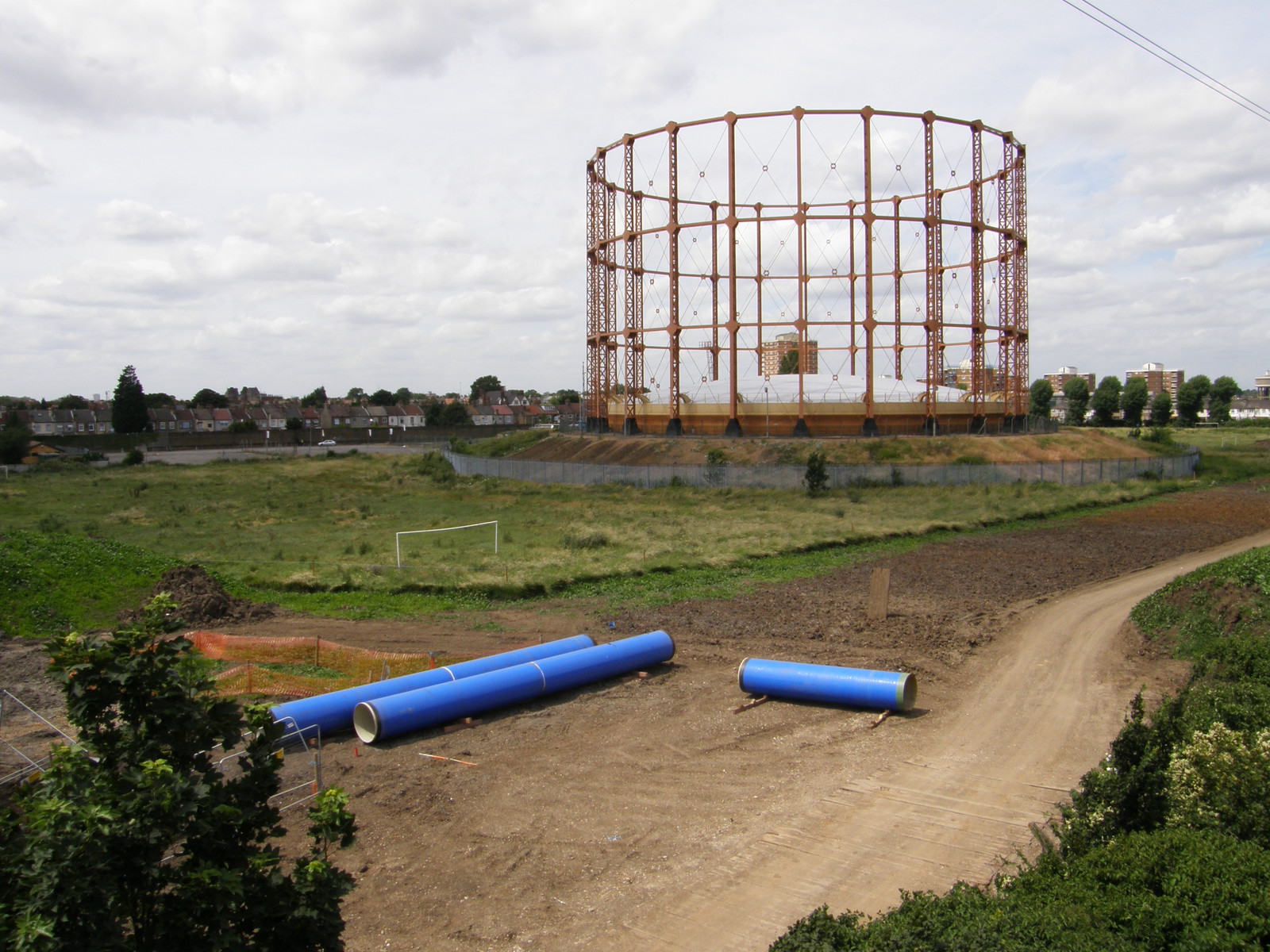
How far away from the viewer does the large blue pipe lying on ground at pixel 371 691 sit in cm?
1147

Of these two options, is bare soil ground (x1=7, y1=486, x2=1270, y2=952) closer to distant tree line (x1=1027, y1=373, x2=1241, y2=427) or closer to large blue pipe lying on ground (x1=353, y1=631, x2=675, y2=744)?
large blue pipe lying on ground (x1=353, y1=631, x2=675, y2=744)

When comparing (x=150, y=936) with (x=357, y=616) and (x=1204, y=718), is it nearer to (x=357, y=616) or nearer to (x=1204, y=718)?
(x=1204, y=718)

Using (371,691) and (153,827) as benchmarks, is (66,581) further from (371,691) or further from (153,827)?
(153,827)

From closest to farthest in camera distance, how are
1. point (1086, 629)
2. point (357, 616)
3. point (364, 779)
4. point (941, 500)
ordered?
1. point (364, 779)
2. point (1086, 629)
3. point (357, 616)
4. point (941, 500)

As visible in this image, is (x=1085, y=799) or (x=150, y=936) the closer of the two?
(x=150, y=936)

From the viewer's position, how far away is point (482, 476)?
5688 cm

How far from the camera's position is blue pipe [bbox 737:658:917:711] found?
40.6 ft

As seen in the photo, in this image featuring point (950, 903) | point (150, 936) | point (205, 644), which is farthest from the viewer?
point (205, 644)

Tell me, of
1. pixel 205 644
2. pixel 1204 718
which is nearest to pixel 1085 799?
pixel 1204 718

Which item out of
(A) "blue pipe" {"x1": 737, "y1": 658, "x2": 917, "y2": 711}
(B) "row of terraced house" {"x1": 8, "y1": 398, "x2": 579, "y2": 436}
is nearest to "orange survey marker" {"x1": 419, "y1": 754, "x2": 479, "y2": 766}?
(A) "blue pipe" {"x1": 737, "y1": 658, "x2": 917, "y2": 711}

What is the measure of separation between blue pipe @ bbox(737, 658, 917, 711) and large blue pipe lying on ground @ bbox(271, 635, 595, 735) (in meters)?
3.15

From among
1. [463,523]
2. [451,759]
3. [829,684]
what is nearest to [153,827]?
[451,759]

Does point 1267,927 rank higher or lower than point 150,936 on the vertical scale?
lower

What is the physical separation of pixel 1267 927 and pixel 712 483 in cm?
4066
